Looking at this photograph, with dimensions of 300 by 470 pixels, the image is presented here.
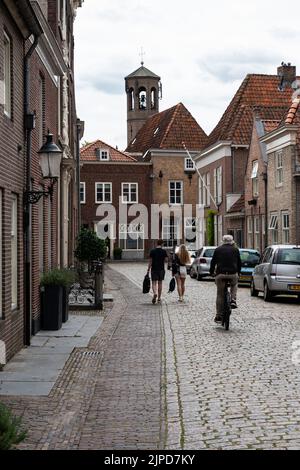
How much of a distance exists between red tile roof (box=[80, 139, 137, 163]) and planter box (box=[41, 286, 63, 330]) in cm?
5170

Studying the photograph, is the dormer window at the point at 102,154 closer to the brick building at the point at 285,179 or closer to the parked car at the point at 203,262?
A: the brick building at the point at 285,179

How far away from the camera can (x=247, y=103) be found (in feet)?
164

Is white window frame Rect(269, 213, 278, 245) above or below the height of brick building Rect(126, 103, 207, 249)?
below

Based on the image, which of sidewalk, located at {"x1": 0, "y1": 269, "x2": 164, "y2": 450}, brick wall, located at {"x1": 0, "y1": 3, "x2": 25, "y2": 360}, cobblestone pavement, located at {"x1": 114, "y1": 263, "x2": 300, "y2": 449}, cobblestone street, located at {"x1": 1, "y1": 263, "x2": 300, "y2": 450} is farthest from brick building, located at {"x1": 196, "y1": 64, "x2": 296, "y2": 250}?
sidewalk, located at {"x1": 0, "y1": 269, "x2": 164, "y2": 450}

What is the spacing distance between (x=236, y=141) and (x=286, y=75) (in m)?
5.87

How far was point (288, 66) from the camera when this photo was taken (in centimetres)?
5081

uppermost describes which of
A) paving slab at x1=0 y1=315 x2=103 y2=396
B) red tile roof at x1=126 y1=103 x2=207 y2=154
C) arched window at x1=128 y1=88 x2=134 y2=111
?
arched window at x1=128 y1=88 x2=134 y2=111

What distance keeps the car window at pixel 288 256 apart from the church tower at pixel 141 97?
6248 cm

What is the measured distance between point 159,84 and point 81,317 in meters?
68.7

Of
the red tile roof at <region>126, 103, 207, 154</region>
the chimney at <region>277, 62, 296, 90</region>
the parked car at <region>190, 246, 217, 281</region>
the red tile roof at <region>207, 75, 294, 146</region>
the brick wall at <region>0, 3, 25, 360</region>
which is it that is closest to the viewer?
the brick wall at <region>0, 3, 25, 360</region>

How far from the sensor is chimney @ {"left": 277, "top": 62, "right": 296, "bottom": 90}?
5084 centimetres

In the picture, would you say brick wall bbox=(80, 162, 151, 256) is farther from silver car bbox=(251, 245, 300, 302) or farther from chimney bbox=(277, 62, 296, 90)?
silver car bbox=(251, 245, 300, 302)

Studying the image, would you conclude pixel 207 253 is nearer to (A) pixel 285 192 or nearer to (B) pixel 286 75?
(A) pixel 285 192

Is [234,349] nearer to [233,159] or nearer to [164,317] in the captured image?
[164,317]
